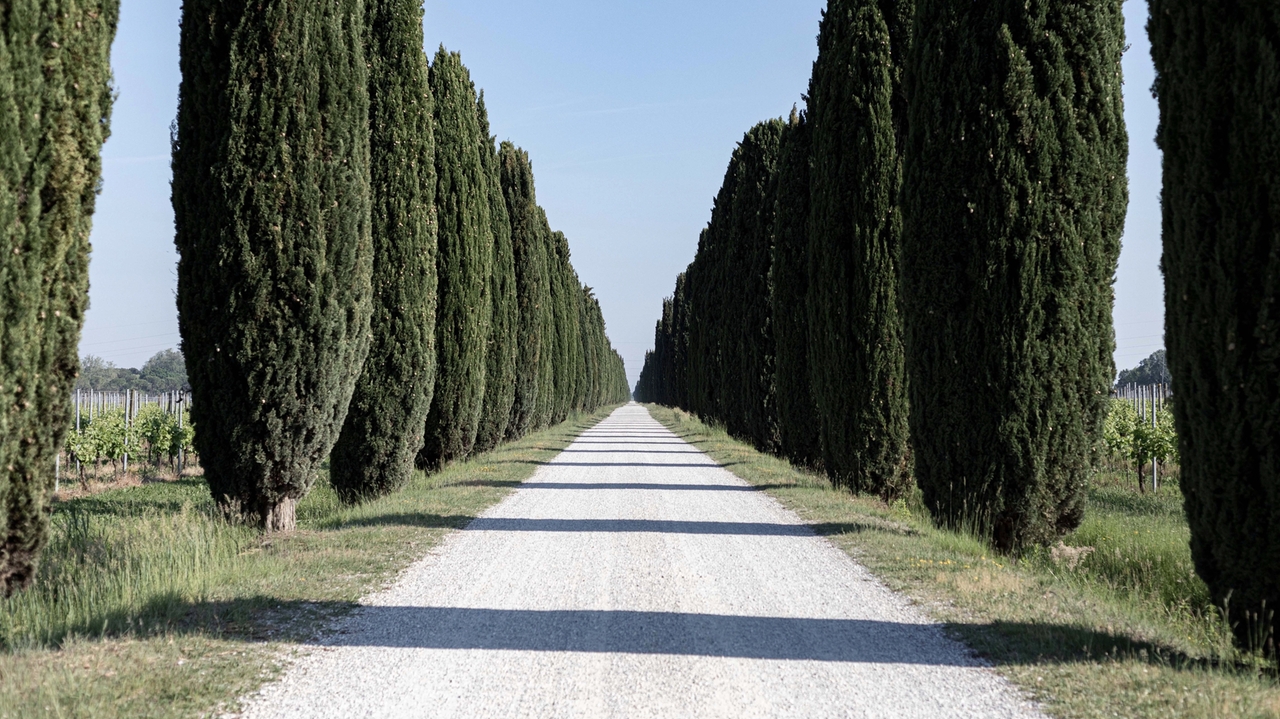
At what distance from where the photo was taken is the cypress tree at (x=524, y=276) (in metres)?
26.4

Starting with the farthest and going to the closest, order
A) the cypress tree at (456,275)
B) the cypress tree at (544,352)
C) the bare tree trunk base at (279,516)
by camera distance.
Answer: the cypress tree at (544,352)
the cypress tree at (456,275)
the bare tree trunk base at (279,516)

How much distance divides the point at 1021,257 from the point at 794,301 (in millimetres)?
9621

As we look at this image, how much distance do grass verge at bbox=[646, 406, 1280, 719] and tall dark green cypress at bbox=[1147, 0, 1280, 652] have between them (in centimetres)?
55

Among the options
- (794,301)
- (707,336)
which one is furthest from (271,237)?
(707,336)

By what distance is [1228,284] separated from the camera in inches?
175

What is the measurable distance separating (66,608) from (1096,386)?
848 centimetres

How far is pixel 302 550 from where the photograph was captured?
7.57 meters

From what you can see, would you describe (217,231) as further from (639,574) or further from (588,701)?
(588,701)

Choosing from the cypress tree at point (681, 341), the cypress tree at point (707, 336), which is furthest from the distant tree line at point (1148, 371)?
the cypress tree at point (707, 336)

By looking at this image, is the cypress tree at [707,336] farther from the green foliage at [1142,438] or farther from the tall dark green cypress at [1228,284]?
the tall dark green cypress at [1228,284]

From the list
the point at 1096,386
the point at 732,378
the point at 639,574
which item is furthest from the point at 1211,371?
the point at 732,378

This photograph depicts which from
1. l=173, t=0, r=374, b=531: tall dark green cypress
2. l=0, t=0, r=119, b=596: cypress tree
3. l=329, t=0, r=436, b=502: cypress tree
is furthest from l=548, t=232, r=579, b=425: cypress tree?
l=0, t=0, r=119, b=596: cypress tree

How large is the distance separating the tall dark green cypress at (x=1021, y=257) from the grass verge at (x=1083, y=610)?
0.74 m

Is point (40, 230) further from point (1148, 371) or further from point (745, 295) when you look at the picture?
point (1148, 371)
